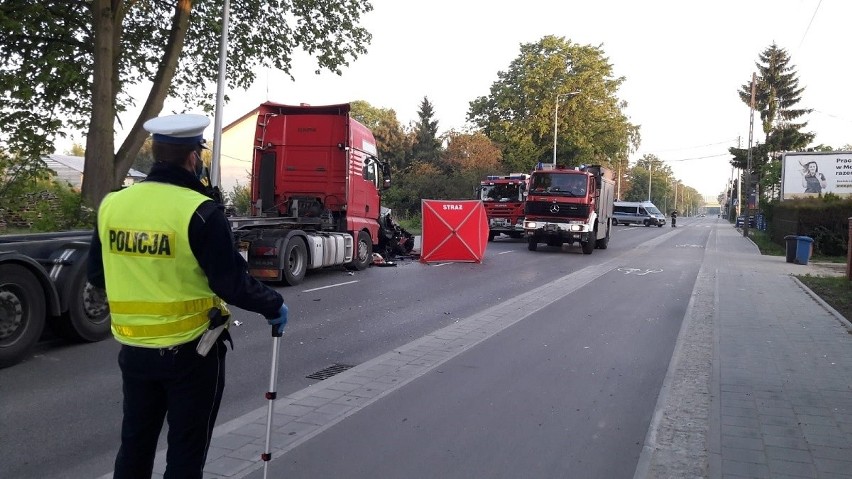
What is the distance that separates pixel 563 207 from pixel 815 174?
18770 millimetres

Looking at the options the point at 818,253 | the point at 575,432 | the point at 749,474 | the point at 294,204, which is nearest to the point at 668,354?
the point at 575,432

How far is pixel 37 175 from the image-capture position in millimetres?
16828

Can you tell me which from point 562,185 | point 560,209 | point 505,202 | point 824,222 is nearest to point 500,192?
point 505,202

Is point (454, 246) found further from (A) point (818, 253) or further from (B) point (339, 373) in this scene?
(A) point (818, 253)

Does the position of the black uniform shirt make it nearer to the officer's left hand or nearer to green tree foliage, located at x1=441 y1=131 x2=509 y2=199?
the officer's left hand

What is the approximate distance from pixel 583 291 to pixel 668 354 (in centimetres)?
536

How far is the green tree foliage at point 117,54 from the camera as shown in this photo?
50.0ft

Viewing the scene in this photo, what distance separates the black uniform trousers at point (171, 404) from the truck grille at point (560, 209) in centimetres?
2015

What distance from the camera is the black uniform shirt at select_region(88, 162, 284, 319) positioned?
2701mm

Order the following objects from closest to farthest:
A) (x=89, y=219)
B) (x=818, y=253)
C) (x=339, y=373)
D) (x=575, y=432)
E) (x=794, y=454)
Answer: (x=794, y=454)
(x=575, y=432)
(x=339, y=373)
(x=89, y=219)
(x=818, y=253)

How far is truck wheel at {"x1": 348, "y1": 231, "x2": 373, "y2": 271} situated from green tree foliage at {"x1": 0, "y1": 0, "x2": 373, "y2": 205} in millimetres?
5655

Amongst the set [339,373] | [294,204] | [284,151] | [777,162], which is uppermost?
[777,162]

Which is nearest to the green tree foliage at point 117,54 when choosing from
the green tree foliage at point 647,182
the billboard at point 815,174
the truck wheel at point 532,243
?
the truck wheel at point 532,243

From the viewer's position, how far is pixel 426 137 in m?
57.9
